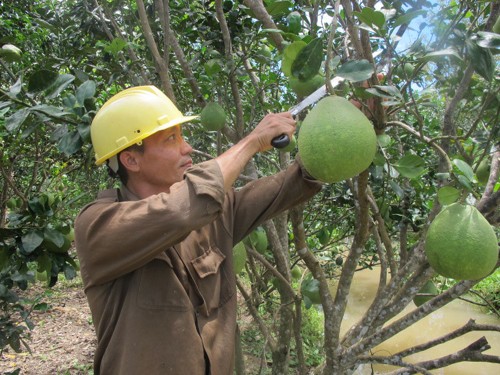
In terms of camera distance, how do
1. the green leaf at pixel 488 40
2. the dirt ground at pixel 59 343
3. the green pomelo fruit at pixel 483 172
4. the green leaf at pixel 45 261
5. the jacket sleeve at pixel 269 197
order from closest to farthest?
the green leaf at pixel 488 40
the jacket sleeve at pixel 269 197
the green pomelo fruit at pixel 483 172
the green leaf at pixel 45 261
the dirt ground at pixel 59 343

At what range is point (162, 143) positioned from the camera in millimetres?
1326

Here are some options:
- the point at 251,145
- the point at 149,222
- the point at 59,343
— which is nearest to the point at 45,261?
the point at 149,222

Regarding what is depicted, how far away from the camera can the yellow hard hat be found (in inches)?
49.6

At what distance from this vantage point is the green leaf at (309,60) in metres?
0.96

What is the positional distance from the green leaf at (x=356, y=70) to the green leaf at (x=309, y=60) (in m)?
0.06

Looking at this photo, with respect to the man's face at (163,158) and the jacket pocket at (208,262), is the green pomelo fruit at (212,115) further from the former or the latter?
the jacket pocket at (208,262)

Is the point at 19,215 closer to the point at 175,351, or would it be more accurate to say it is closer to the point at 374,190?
the point at 175,351

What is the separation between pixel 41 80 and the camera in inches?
53.0

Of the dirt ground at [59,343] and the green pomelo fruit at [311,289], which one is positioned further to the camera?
the dirt ground at [59,343]

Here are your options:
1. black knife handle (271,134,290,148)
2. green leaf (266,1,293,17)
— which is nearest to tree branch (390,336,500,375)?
black knife handle (271,134,290,148)

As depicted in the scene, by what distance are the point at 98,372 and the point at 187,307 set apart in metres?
0.35

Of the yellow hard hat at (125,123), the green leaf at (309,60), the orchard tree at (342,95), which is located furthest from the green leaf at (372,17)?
the yellow hard hat at (125,123)

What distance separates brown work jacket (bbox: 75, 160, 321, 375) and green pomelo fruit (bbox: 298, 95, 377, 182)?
26cm

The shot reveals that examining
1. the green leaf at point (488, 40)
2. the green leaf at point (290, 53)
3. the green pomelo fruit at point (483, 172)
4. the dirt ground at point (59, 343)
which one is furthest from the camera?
the dirt ground at point (59, 343)
